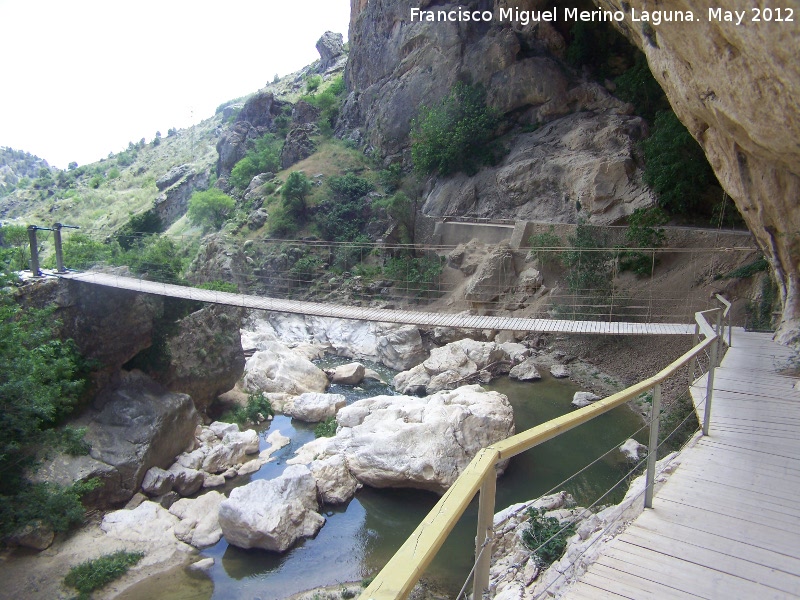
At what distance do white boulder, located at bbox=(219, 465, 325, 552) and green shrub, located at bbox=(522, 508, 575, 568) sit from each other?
8.84 feet

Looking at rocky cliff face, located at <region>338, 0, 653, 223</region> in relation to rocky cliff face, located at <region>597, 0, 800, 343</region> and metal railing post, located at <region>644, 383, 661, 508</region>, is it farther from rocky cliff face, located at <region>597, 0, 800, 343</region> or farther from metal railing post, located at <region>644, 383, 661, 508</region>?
metal railing post, located at <region>644, 383, 661, 508</region>

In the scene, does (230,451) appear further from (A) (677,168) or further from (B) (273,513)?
(A) (677,168)

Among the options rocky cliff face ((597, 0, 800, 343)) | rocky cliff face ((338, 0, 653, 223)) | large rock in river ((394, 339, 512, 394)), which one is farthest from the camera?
rocky cliff face ((338, 0, 653, 223))

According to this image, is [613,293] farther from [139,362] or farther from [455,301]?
[139,362]

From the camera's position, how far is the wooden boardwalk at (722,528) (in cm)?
172

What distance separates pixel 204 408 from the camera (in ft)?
31.2

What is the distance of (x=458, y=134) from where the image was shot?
51.2 ft

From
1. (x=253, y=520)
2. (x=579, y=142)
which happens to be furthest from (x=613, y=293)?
(x=253, y=520)

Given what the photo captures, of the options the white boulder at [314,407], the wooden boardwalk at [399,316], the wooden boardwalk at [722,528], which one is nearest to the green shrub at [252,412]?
the white boulder at [314,407]

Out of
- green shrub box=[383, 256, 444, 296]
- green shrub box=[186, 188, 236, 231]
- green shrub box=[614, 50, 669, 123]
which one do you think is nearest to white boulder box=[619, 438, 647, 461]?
green shrub box=[383, 256, 444, 296]

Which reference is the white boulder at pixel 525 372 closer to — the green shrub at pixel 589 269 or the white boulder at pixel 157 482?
the green shrub at pixel 589 269

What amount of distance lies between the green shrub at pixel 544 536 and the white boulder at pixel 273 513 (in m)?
2.69

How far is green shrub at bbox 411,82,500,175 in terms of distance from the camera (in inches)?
615

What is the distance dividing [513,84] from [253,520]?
14600mm
